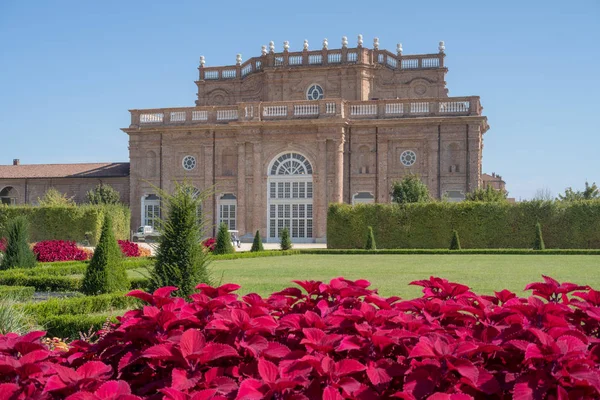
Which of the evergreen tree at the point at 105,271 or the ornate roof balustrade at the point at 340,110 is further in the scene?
the ornate roof balustrade at the point at 340,110

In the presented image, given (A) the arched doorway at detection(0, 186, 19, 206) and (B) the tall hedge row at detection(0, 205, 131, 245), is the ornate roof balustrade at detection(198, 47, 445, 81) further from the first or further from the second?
(A) the arched doorway at detection(0, 186, 19, 206)

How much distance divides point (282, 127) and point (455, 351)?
34348 millimetres

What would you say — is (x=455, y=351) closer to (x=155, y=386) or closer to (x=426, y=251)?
(x=155, y=386)

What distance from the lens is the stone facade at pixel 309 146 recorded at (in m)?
35.4

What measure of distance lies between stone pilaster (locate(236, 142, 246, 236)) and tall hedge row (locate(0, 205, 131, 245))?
7048mm

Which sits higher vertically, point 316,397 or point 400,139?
point 400,139

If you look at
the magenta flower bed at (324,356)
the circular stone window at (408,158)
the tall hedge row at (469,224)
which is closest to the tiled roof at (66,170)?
the circular stone window at (408,158)

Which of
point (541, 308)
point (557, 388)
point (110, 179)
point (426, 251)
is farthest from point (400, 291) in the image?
point (110, 179)

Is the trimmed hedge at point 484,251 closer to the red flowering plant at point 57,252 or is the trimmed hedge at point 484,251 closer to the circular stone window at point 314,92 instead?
the red flowering plant at point 57,252

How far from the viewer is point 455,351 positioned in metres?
2.46

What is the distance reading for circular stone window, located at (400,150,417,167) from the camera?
35.8 m

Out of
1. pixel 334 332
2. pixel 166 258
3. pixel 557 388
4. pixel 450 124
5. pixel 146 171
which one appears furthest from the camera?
pixel 146 171

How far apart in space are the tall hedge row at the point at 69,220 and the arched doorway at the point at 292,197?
8.76 m

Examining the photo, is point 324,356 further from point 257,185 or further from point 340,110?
point 257,185
